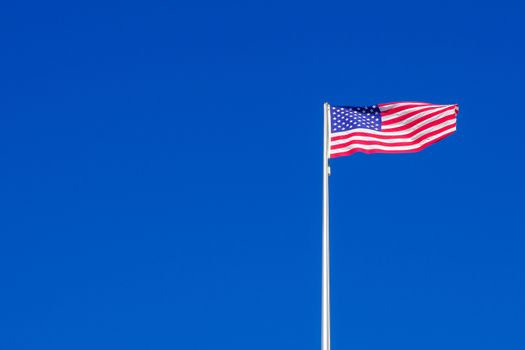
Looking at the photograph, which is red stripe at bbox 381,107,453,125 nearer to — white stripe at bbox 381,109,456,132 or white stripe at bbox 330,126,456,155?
white stripe at bbox 381,109,456,132

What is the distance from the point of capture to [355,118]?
33219mm

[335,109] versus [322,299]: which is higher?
[335,109]

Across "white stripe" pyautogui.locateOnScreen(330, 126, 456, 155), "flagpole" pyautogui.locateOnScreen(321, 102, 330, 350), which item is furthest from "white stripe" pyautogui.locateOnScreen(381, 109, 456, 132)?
"flagpole" pyautogui.locateOnScreen(321, 102, 330, 350)

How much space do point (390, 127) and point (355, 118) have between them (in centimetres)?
90

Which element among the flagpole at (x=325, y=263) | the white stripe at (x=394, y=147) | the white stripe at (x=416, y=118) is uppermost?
the white stripe at (x=416, y=118)

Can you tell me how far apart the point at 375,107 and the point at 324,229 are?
4283mm

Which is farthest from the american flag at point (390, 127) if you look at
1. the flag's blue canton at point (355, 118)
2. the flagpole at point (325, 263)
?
the flagpole at point (325, 263)

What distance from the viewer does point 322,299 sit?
29750 millimetres

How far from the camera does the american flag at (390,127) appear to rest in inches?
1291

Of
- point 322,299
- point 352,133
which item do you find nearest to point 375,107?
point 352,133

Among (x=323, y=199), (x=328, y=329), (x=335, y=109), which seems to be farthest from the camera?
(x=335, y=109)

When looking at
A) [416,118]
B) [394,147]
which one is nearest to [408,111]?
[416,118]

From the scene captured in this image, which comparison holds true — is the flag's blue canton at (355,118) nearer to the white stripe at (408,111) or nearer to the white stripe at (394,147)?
the white stripe at (408,111)

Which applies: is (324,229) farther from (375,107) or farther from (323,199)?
(375,107)
